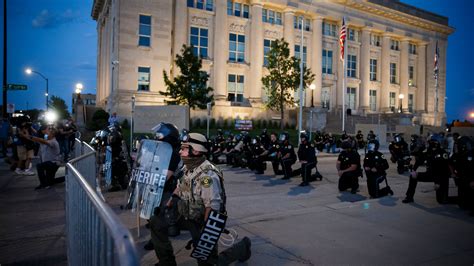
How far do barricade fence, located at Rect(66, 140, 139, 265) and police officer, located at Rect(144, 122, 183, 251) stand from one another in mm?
803

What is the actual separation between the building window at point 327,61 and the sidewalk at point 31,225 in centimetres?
4019

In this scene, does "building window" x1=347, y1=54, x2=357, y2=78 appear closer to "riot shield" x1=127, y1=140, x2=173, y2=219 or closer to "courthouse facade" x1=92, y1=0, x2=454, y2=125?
"courthouse facade" x1=92, y1=0, x2=454, y2=125

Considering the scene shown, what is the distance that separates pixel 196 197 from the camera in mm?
3934

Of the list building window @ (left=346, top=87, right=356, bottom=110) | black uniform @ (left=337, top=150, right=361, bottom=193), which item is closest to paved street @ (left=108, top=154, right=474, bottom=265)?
black uniform @ (left=337, top=150, right=361, bottom=193)

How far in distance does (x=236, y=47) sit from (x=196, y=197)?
35.3 m

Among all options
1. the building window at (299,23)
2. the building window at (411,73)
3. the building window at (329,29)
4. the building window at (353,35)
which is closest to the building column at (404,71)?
the building window at (411,73)

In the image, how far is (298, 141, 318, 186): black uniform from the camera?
1108 centimetres

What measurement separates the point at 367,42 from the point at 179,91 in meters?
30.9

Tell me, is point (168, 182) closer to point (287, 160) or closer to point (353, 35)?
point (287, 160)

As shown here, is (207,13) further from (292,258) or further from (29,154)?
(292,258)

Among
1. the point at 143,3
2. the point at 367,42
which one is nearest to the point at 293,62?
the point at 143,3

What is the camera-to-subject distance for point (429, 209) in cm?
763

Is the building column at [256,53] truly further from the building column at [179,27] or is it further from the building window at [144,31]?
the building window at [144,31]

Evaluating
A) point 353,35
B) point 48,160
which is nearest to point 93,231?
point 48,160
